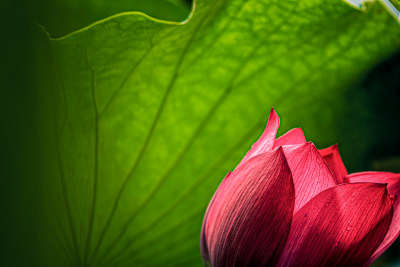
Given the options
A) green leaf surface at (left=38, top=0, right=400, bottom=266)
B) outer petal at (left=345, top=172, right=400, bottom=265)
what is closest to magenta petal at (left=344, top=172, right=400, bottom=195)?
outer petal at (left=345, top=172, right=400, bottom=265)

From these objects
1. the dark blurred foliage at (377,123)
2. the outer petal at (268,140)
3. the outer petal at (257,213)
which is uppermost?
the outer petal at (268,140)

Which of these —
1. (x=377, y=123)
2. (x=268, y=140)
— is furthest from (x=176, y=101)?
(x=377, y=123)

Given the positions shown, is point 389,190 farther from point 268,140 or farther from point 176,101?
point 176,101

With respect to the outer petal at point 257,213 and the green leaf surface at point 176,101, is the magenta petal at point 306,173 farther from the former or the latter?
the green leaf surface at point 176,101

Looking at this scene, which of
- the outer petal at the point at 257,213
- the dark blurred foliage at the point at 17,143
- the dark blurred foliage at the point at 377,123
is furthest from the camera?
the dark blurred foliage at the point at 377,123

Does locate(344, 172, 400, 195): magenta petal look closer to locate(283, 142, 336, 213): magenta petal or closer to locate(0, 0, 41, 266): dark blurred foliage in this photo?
locate(283, 142, 336, 213): magenta petal

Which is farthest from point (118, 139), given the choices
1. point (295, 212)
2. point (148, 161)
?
point (295, 212)

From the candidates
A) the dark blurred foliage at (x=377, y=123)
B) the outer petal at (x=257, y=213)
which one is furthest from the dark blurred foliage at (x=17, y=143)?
the dark blurred foliage at (x=377, y=123)
